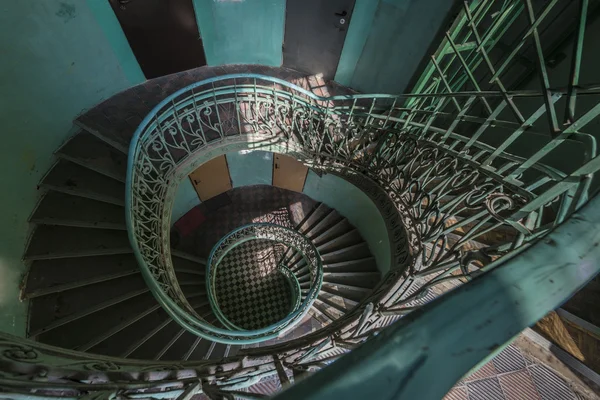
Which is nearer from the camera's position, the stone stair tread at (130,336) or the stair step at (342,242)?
the stone stair tread at (130,336)

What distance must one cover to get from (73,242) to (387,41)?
6310 millimetres

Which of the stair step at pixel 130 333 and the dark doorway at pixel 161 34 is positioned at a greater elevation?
the dark doorway at pixel 161 34

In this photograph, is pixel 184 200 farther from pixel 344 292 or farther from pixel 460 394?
pixel 460 394

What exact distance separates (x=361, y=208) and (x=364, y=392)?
619cm

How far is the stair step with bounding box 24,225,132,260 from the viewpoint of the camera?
14.4 feet

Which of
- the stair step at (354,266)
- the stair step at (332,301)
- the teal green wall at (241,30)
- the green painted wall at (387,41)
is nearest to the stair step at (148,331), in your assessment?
the stair step at (332,301)

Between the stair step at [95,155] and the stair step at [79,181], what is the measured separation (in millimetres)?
152

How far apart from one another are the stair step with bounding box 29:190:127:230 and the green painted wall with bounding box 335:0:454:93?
5193 mm

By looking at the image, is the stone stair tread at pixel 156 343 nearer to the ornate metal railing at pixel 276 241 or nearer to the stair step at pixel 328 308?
the ornate metal railing at pixel 276 241

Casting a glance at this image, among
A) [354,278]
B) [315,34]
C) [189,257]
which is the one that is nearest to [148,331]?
[189,257]

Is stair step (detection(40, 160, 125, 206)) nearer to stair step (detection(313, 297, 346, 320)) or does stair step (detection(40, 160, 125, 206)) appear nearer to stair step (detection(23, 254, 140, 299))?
stair step (detection(23, 254, 140, 299))

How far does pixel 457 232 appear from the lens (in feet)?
13.3

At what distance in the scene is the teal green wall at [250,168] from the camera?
746 cm

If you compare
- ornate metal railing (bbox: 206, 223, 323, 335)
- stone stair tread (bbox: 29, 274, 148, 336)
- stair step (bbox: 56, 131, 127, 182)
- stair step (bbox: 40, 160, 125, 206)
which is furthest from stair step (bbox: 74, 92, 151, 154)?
ornate metal railing (bbox: 206, 223, 323, 335)
